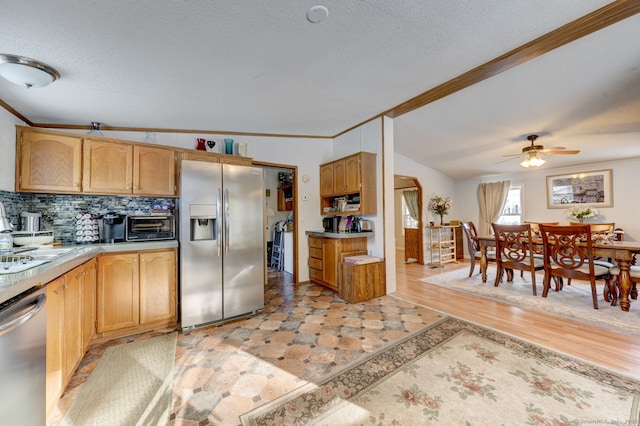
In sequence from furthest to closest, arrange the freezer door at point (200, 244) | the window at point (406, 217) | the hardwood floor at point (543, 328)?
the window at point (406, 217), the freezer door at point (200, 244), the hardwood floor at point (543, 328)

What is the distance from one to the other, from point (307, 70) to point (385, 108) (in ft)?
4.92

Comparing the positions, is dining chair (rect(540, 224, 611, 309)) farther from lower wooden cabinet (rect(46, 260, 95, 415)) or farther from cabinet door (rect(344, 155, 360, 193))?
lower wooden cabinet (rect(46, 260, 95, 415))

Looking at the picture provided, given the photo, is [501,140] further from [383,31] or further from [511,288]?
[383,31]

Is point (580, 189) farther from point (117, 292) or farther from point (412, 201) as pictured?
point (117, 292)

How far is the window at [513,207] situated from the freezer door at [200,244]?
6.99m

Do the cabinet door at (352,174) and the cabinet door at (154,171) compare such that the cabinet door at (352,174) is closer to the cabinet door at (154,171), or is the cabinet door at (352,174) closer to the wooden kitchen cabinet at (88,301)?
the cabinet door at (154,171)

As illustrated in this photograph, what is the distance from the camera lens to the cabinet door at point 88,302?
78.8 inches

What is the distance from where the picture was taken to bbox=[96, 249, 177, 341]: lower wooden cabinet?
7.68 ft

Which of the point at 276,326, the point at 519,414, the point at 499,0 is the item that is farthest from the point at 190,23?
the point at 519,414

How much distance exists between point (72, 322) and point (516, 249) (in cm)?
530

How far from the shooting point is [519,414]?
4.76ft

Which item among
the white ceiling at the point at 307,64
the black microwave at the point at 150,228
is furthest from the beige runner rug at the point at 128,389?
the white ceiling at the point at 307,64

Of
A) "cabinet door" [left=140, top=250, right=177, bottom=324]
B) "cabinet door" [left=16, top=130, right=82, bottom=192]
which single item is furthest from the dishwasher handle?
"cabinet door" [left=16, top=130, right=82, bottom=192]

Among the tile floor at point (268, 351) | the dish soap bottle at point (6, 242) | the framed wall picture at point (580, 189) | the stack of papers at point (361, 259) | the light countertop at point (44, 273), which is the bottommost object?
the tile floor at point (268, 351)
